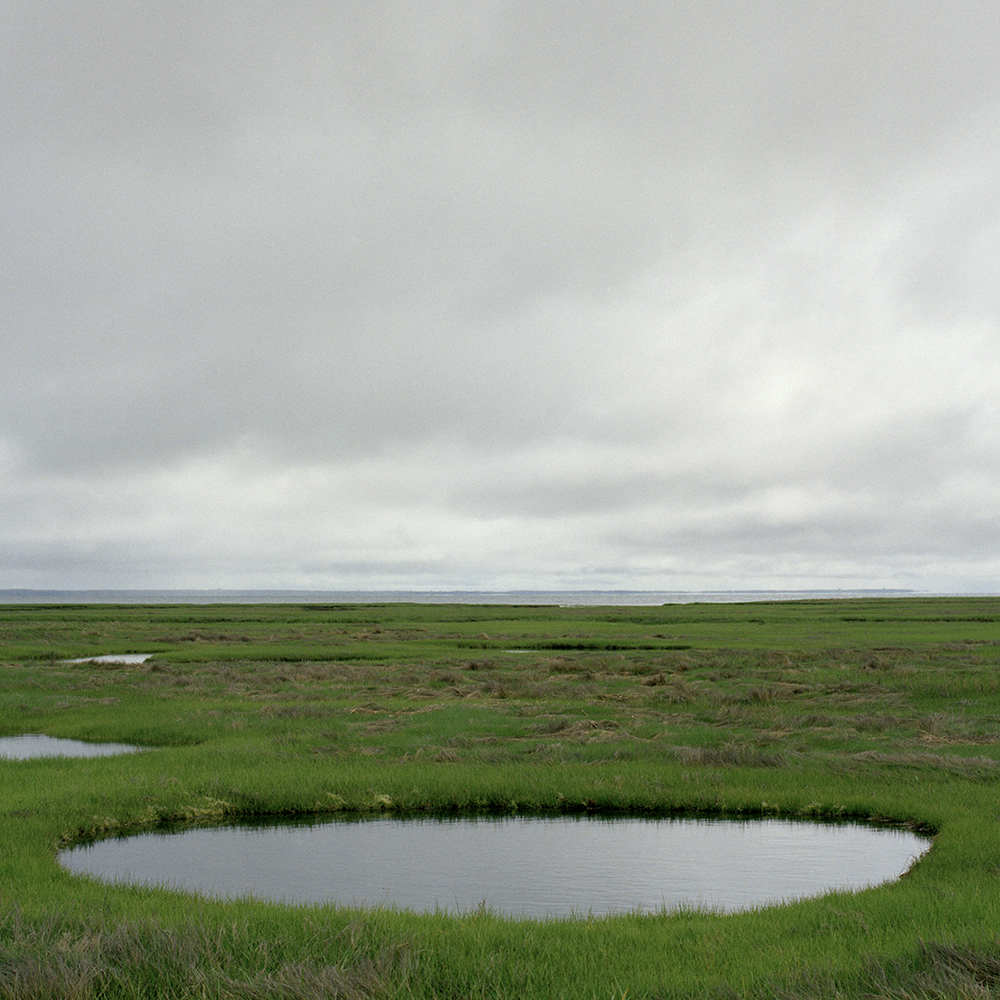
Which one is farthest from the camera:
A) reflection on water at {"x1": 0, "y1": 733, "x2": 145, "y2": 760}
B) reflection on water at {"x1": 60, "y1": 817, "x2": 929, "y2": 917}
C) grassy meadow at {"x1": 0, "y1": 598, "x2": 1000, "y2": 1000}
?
reflection on water at {"x1": 0, "y1": 733, "x2": 145, "y2": 760}

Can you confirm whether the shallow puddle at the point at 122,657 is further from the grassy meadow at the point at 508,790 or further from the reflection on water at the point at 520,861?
the reflection on water at the point at 520,861

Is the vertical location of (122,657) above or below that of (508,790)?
below

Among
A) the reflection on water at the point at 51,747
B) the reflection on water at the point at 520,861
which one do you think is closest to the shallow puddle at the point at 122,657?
the reflection on water at the point at 51,747

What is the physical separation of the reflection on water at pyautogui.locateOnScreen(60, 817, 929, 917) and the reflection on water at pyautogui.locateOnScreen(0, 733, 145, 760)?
10778 millimetres

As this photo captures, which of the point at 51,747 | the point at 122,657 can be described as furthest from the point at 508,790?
the point at 122,657

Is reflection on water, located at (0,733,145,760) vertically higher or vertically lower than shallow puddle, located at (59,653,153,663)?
higher

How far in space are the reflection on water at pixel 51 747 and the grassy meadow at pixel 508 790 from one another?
736mm

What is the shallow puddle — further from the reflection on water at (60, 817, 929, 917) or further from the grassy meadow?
the reflection on water at (60, 817, 929, 917)

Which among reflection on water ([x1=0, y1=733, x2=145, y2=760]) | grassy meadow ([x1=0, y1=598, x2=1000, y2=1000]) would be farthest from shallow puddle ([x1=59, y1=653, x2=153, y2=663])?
reflection on water ([x1=0, y1=733, x2=145, y2=760])

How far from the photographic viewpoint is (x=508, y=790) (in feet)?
67.6

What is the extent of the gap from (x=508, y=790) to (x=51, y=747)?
18.1 m

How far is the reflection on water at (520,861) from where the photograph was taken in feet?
47.1

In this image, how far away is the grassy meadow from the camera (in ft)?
28.4

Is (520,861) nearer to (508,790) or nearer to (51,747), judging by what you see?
(508,790)
